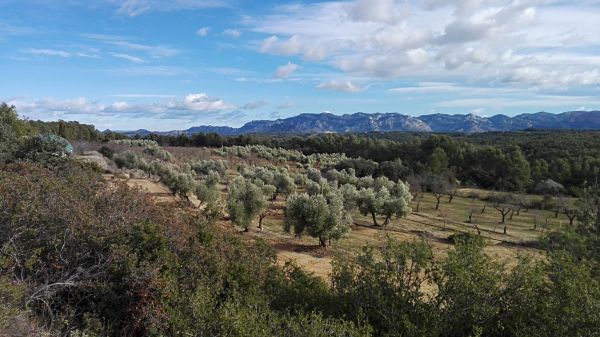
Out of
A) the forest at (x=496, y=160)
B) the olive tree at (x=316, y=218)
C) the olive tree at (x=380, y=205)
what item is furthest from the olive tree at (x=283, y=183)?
the forest at (x=496, y=160)

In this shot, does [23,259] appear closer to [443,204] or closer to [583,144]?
[443,204]

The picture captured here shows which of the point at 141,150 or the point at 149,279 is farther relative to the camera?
the point at 141,150

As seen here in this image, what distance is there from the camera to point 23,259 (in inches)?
463

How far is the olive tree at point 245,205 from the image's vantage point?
3291 cm

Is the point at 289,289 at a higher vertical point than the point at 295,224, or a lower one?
higher

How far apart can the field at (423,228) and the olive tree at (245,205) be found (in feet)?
2.77

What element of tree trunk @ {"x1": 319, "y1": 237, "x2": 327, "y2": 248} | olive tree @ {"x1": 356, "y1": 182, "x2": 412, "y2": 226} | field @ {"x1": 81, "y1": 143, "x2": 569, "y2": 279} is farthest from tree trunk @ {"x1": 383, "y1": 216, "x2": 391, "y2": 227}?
tree trunk @ {"x1": 319, "y1": 237, "x2": 327, "y2": 248}

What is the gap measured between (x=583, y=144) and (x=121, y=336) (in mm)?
110097

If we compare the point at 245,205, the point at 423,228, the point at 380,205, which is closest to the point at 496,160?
the point at 423,228

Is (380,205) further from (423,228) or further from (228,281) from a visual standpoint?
(228,281)

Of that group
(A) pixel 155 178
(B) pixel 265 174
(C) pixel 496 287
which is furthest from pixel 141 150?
(C) pixel 496 287

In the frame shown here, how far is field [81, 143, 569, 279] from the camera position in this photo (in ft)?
96.6

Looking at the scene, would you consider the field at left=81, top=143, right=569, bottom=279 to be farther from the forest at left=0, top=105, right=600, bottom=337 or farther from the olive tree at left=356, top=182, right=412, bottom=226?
the forest at left=0, top=105, right=600, bottom=337

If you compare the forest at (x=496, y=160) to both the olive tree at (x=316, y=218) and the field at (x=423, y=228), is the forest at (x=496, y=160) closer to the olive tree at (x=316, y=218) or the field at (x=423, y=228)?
the field at (x=423, y=228)
